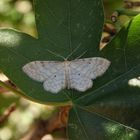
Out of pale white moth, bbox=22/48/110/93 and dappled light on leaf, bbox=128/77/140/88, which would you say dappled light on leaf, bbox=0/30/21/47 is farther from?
dappled light on leaf, bbox=128/77/140/88

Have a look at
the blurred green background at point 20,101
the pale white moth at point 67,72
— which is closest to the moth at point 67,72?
the pale white moth at point 67,72

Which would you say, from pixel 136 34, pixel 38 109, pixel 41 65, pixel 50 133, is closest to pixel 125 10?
pixel 136 34

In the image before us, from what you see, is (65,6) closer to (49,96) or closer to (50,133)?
(49,96)

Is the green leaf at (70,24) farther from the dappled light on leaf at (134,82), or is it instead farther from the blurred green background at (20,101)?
the blurred green background at (20,101)

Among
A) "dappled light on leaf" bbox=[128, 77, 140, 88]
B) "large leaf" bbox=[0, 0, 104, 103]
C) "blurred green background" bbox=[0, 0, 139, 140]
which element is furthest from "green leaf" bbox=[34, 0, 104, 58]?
"blurred green background" bbox=[0, 0, 139, 140]

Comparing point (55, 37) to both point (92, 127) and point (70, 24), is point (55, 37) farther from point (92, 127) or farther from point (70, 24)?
point (92, 127)
